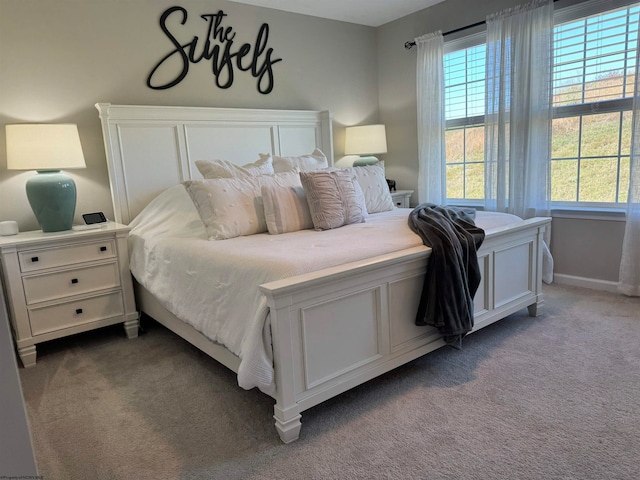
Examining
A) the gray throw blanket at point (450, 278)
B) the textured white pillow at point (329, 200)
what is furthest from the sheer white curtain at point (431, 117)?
the gray throw blanket at point (450, 278)

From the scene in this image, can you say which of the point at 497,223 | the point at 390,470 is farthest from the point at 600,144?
the point at 390,470

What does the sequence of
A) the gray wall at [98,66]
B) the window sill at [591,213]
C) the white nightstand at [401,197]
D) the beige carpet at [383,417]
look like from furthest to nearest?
the white nightstand at [401,197]
the window sill at [591,213]
the gray wall at [98,66]
the beige carpet at [383,417]

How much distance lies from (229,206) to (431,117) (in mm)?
2436

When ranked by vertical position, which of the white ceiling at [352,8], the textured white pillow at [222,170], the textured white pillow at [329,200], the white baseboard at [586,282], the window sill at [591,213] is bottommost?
the white baseboard at [586,282]

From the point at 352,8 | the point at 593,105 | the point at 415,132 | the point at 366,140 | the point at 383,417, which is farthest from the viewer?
the point at 415,132

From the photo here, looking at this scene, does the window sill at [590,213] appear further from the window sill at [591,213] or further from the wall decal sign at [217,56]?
the wall decal sign at [217,56]

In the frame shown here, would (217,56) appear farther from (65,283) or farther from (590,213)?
(590,213)

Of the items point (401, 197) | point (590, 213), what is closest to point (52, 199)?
point (401, 197)

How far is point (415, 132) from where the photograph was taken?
445cm

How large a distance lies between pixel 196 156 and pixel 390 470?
2.68 m

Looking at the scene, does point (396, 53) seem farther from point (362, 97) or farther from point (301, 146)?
point (301, 146)

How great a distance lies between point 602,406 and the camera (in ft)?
6.11

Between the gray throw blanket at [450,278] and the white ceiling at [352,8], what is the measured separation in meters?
2.51

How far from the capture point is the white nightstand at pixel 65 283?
8.31 ft
